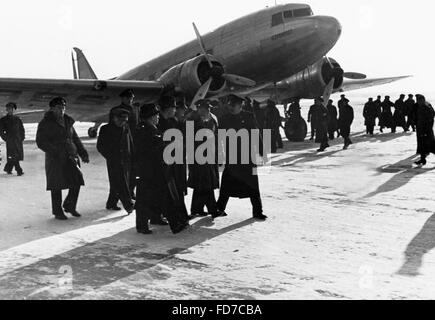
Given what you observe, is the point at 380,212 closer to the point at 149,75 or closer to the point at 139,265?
the point at 139,265

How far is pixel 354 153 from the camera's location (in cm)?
1581

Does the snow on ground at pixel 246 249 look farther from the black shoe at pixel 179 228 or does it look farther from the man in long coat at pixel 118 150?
the man in long coat at pixel 118 150

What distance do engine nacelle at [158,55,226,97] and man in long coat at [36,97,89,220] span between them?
7.81 m

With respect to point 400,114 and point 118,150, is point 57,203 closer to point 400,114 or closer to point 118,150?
point 118,150

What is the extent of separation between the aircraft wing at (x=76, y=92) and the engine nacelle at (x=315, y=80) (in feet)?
22.5

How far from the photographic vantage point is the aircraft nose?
15.9 m

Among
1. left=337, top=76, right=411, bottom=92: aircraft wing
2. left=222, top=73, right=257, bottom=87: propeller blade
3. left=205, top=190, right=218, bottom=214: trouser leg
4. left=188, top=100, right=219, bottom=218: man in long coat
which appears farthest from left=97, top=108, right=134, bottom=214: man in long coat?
left=337, top=76, right=411, bottom=92: aircraft wing

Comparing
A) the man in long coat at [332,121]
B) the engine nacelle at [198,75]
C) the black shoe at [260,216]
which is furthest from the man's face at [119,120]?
the man in long coat at [332,121]

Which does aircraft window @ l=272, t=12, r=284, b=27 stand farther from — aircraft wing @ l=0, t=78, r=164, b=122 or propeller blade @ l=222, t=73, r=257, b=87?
aircraft wing @ l=0, t=78, r=164, b=122

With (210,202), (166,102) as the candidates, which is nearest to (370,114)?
(210,202)

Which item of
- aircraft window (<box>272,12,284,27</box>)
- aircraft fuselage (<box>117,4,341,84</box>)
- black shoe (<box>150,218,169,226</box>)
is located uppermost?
aircraft window (<box>272,12,284,27</box>)

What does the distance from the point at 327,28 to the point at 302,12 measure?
1.10 metres

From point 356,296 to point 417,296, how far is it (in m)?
0.51
